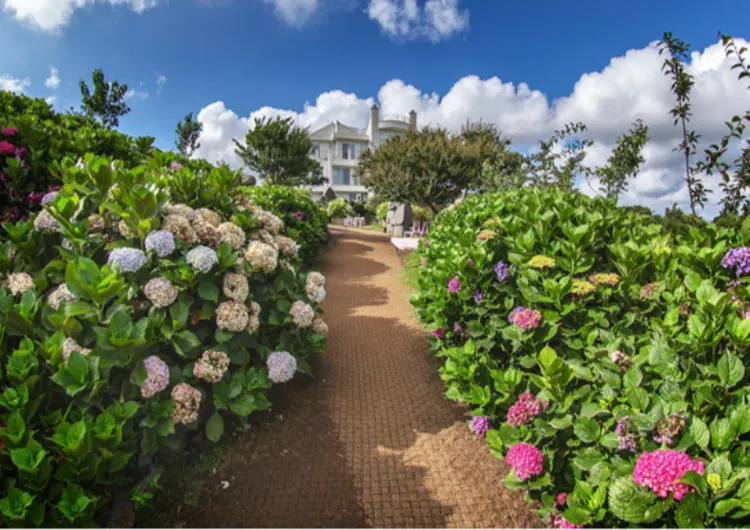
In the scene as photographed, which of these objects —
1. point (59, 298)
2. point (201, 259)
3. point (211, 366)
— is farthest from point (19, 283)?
point (211, 366)

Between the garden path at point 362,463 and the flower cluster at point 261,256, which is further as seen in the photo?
the flower cluster at point 261,256

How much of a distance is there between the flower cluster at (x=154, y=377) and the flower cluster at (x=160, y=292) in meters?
0.36

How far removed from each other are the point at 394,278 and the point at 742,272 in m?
7.83

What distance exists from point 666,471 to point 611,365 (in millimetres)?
939

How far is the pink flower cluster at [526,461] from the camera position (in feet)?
8.45

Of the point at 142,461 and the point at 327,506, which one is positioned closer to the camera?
the point at 142,461

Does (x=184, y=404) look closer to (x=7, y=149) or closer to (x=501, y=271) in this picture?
(x=501, y=271)

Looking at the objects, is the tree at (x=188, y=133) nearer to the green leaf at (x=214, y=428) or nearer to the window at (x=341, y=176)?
the window at (x=341, y=176)

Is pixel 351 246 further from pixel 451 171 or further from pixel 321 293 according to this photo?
pixel 321 293

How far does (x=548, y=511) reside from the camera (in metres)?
2.68

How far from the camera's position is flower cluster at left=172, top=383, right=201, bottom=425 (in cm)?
286

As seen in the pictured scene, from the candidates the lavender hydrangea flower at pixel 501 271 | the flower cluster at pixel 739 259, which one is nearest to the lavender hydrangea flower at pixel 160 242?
the lavender hydrangea flower at pixel 501 271

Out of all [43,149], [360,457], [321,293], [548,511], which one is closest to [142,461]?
[360,457]

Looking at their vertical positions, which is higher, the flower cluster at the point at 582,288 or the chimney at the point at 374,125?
the chimney at the point at 374,125
